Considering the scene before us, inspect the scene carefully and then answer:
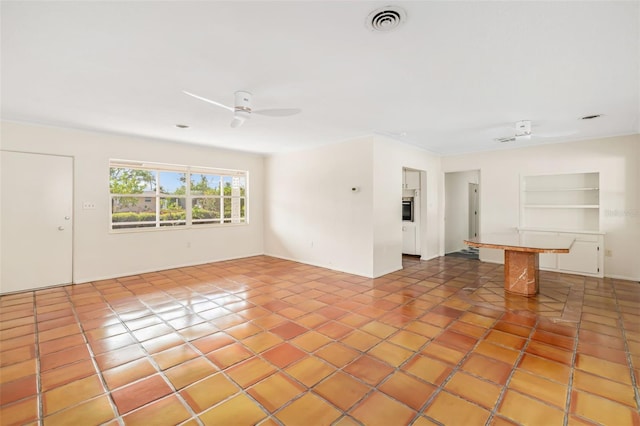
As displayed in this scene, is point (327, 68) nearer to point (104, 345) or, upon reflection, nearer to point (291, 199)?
point (104, 345)

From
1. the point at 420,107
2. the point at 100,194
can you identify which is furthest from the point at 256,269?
the point at 420,107

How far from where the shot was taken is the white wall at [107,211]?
4.48m

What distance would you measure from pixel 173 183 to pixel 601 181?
8.10 meters

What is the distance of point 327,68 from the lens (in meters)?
2.54

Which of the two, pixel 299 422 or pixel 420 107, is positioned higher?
pixel 420 107

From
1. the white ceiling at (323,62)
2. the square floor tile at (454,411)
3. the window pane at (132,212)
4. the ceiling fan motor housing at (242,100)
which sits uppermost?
the white ceiling at (323,62)

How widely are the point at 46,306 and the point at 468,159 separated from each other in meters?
7.91

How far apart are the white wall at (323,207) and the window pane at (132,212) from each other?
8.31 feet

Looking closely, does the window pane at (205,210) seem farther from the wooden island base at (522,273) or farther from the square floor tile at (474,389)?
the wooden island base at (522,273)

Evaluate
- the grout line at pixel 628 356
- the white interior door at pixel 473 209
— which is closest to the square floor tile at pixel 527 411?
the grout line at pixel 628 356

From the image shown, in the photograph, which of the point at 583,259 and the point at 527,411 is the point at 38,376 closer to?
the point at 527,411

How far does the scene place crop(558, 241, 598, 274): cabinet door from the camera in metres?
4.96

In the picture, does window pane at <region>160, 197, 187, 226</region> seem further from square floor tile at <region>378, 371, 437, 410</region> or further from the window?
square floor tile at <region>378, 371, 437, 410</region>

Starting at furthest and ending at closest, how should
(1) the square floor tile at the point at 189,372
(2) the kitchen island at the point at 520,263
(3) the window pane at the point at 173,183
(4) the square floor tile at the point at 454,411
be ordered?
1. (3) the window pane at the point at 173,183
2. (2) the kitchen island at the point at 520,263
3. (1) the square floor tile at the point at 189,372
4. (4) the square floor tile at the point at 454,411
